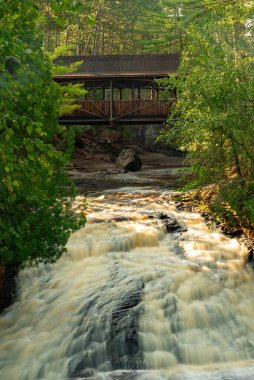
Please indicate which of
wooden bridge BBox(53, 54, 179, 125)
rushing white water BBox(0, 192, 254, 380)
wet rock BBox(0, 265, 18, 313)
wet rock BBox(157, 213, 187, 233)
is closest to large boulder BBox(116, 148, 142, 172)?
wooden bridge BBox(53, 54, 179, 125)

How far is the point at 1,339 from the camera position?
612 cm

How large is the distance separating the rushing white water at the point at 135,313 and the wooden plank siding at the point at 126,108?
1674 cm

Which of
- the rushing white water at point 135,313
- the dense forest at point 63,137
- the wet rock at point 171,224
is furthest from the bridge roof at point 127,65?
the rushing white water at point 135,313

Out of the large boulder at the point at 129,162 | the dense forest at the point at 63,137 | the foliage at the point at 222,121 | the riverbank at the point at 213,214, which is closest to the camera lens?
the dense forest at the point at 63,137

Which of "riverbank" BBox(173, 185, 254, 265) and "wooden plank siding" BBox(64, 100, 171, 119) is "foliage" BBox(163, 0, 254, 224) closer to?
"riverbank" BBox(173, 185, 254, 265)

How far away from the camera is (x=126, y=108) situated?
80.6 feet

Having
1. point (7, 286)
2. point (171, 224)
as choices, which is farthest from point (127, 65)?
point (7, 286)

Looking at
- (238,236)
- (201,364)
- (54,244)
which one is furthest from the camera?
(238,236)

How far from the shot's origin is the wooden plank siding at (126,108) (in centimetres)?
2447

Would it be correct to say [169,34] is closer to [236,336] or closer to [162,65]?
[162,65]

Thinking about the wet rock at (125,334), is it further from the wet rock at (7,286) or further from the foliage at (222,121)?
the foliage at (222,121)

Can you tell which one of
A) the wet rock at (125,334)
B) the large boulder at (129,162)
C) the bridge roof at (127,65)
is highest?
the bridge roof at (127,65)

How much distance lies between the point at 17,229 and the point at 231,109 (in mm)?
4903

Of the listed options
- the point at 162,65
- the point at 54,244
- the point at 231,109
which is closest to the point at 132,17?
the point at 162,65
